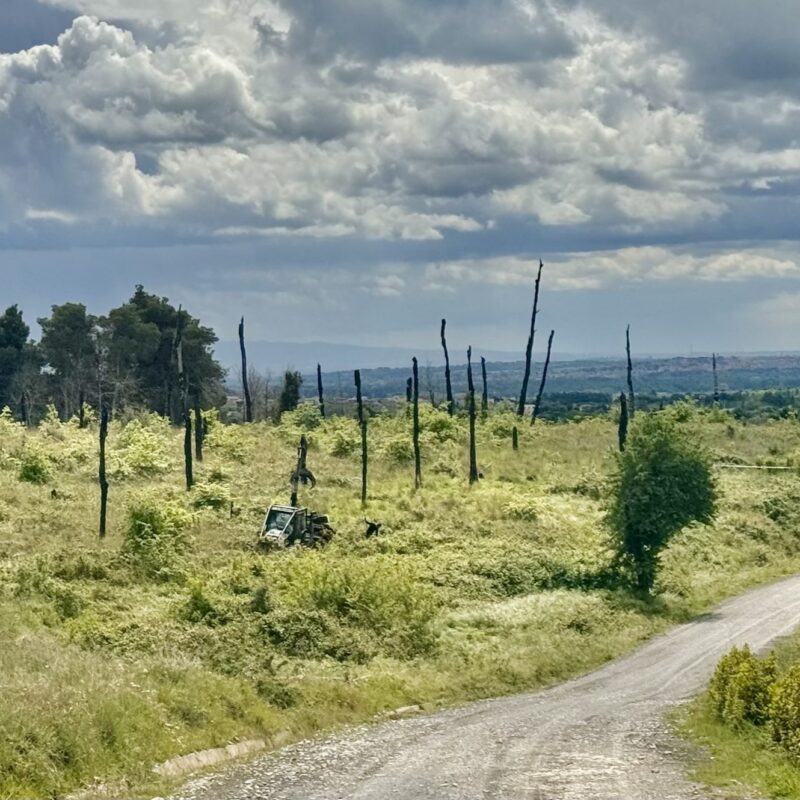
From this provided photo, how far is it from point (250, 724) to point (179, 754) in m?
2.47

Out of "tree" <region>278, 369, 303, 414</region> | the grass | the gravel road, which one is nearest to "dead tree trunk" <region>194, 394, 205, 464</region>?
"tree" <region>278, 369, 303, 414</region>

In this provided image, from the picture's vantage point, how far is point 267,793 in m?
16.2

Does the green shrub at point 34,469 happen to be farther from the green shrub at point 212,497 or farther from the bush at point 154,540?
the bush at point 154,540

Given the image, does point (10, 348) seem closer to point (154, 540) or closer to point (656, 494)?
point (154, 540)

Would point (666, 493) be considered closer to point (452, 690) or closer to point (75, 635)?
point (452, 690)

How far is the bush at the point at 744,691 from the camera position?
20469 mm

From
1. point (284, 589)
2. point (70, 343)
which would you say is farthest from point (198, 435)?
point (70, 343)

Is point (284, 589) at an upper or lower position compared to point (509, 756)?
upper

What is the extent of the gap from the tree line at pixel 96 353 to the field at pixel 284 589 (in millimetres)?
30635

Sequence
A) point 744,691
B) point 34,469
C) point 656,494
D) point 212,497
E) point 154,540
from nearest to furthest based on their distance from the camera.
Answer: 1. point 744,691
2. point 154,540
3. point 656,494
4. point 212,497
5. point 34,469

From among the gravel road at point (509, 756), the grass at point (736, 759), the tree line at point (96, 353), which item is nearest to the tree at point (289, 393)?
the tree line at point (96, 353)

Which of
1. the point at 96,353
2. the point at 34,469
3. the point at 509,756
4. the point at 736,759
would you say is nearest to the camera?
the point at 736,759

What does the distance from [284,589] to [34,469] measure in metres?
22.0

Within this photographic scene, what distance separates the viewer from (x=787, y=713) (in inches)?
729
